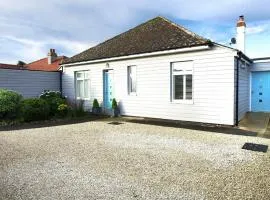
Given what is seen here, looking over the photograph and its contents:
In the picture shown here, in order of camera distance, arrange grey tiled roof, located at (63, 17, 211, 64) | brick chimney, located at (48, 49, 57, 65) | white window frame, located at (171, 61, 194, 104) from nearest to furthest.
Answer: white window frame, located at (171, 61, 194, 104), grey tiled roof, located at (63, 17, 211, 64), brick chimney, located at (48, 49, 57, 65)

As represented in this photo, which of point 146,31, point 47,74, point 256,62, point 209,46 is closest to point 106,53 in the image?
point 146,31

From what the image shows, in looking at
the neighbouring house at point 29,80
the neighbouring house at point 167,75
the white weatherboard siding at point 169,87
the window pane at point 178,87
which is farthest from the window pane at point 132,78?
the neighbouring house at point 29,80

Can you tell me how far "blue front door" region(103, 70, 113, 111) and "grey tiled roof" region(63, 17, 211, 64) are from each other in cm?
Answer: 104

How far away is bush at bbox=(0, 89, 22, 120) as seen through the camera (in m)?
12.4

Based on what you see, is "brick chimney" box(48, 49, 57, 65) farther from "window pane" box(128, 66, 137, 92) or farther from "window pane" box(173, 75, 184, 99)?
"window pane" box(173, 75, 184, 99)

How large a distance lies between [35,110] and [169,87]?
6.42m

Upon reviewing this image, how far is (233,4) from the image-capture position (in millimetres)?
12031

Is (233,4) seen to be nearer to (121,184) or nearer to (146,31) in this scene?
(146,31)

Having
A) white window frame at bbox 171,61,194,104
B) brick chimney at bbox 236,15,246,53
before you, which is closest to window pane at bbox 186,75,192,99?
white window frame at bbox 171,61,194,104

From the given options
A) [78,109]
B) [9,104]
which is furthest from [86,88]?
[9,104]

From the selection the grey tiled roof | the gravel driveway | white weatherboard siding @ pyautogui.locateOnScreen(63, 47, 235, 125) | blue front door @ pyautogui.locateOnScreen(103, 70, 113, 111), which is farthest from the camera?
blue front door @ pyautogui.locateOnScreen(103, 70, 113, 111)

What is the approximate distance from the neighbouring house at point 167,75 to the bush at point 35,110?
10.5ft

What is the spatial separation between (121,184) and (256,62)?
12.3m

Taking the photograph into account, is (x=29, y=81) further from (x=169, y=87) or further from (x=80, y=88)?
(x=169, y=87)
